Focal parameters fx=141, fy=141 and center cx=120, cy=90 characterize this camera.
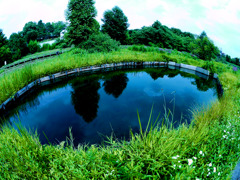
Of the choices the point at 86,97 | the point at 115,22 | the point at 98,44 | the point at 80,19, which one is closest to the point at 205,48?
the point at 98,44

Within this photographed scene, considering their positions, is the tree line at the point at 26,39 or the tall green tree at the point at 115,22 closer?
the tall green tree at the point at 115,22

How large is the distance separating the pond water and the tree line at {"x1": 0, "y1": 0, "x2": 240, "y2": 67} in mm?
4932

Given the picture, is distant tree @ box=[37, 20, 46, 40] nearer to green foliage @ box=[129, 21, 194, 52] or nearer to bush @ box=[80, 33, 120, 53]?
green foliage @ box=[129, 21, 194, 52]

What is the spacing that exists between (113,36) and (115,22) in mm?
1923

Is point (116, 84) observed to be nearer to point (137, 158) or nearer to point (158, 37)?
point (137, 158)

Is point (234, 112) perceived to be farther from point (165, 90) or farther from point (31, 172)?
point (31, 172)

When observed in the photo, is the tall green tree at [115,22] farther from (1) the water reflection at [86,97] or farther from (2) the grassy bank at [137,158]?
(2) the grassy bank at [137,158]

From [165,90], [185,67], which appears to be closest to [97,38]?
[185,67]

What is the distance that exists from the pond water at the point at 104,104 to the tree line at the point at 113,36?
16.2 feet

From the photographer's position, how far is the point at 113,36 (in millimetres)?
21031

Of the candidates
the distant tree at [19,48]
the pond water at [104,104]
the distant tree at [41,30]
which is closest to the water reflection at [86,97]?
the pond water at [104,104]

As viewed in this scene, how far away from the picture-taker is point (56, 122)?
421 centimetres

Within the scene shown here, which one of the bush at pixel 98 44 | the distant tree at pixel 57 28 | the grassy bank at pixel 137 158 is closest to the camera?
the grassy bank at pixel 137 158

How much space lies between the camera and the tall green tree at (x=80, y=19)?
42.6 ft
